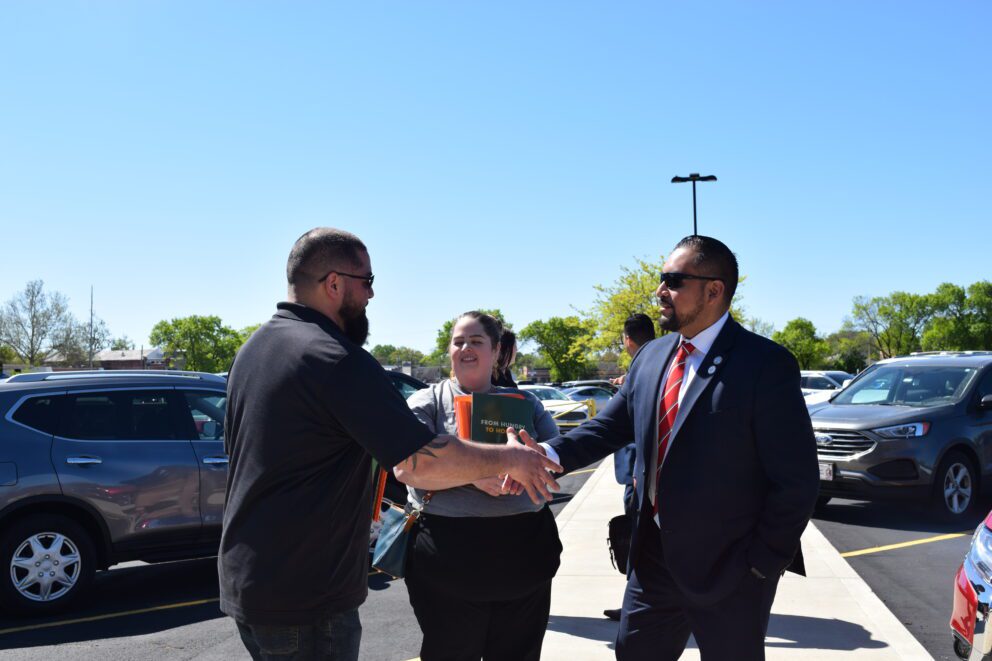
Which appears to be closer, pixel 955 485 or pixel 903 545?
pixel 903 545

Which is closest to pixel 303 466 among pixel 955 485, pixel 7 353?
pixel 955 485

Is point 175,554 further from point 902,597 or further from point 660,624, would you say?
point 902,597

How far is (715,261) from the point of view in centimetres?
330

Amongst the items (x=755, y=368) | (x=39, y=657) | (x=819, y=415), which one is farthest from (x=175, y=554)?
(x=819, y=415)

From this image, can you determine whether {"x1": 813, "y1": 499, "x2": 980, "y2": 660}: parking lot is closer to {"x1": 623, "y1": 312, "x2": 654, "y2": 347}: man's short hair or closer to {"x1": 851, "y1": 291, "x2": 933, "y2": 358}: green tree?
{"x1": 623, "y1": 312, "x2": 654, "y2": 347}: man's short hair

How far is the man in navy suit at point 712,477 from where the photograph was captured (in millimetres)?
2949

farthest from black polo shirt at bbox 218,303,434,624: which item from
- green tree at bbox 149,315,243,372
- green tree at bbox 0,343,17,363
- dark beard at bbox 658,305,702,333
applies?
green tree at bbox 149,315,243,372

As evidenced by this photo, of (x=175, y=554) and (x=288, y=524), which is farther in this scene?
(x=175, y=554)

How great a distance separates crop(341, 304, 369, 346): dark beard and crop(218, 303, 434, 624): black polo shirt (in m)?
0.21

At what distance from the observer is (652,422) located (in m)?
3.32

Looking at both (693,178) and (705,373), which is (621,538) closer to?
(705,373)

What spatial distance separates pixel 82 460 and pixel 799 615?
5.38 m

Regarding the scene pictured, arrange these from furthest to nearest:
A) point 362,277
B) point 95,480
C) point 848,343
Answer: point 848,343 < point 95,480 < point 362,277

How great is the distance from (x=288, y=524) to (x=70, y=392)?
16.6 ft
